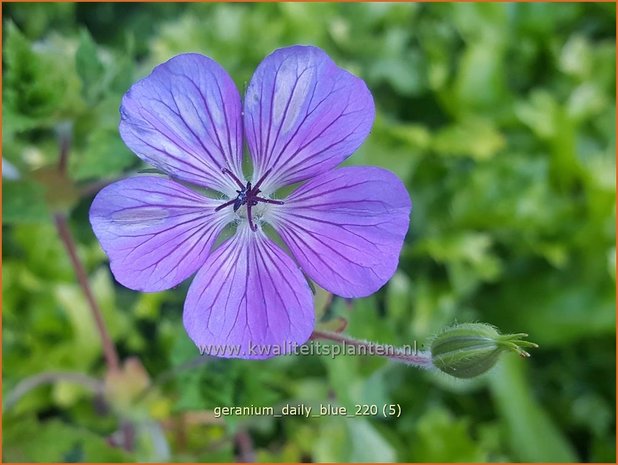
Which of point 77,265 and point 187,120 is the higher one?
point 187,120

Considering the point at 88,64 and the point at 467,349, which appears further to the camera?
the point at 88,64

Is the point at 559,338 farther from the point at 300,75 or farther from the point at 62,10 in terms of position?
the point at 62,10

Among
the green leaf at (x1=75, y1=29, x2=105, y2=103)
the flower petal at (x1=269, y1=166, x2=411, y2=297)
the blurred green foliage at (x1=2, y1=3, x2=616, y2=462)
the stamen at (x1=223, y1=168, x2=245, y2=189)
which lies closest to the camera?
the flower petal at (x1=269, y1=166, x2=411, y2=297)

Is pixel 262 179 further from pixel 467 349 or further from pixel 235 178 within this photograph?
pixel 467 349

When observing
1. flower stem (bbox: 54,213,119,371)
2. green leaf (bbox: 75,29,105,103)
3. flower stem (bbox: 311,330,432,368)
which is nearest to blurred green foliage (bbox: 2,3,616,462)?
flower stem (bbox: 54,213,119,371)

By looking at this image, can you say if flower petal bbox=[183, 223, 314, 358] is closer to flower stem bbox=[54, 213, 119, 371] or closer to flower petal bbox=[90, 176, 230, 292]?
flower petal bbox=[90, 176, 230, 292]

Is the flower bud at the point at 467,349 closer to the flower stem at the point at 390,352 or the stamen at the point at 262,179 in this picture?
the flower stem at the point at 390,352

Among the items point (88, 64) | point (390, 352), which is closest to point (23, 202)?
point (88, 64)

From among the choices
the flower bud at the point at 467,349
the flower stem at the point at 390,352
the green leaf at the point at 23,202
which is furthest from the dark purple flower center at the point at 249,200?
the green leaf at the point at 23,202
